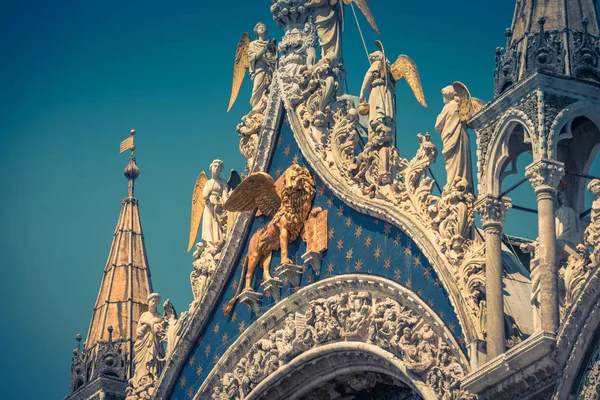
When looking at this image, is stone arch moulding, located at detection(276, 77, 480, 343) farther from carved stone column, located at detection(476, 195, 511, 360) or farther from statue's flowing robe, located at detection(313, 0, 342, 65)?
statue's flowing robe, located at detection(313, 0, 342, 65)

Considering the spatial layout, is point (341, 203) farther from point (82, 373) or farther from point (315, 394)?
point (82, 373)

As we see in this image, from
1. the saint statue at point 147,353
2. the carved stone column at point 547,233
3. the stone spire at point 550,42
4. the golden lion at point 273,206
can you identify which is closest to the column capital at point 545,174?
the carved stone column at point 547,233

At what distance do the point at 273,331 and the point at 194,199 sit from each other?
459cm

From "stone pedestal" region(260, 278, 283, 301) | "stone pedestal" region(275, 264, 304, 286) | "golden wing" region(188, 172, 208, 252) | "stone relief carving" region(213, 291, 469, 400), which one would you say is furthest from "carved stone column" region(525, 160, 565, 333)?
"golden wing" region(188, 172, 208, 252)

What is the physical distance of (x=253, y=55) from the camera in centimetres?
3431

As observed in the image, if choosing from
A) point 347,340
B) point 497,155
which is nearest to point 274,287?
point 347,340

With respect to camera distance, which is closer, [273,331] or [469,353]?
[469,353]

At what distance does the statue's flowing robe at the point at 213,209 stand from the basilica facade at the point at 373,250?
0.12 ft

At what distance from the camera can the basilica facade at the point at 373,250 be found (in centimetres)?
2547

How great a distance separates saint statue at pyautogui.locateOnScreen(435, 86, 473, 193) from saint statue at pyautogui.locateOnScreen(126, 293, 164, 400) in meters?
8.29

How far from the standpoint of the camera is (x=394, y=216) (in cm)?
2891

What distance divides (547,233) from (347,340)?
511cm

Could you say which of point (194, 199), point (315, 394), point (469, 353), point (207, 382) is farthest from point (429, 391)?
point (194, 199)

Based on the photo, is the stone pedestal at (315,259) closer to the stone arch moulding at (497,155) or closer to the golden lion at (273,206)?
the golden lion at (273,206)
